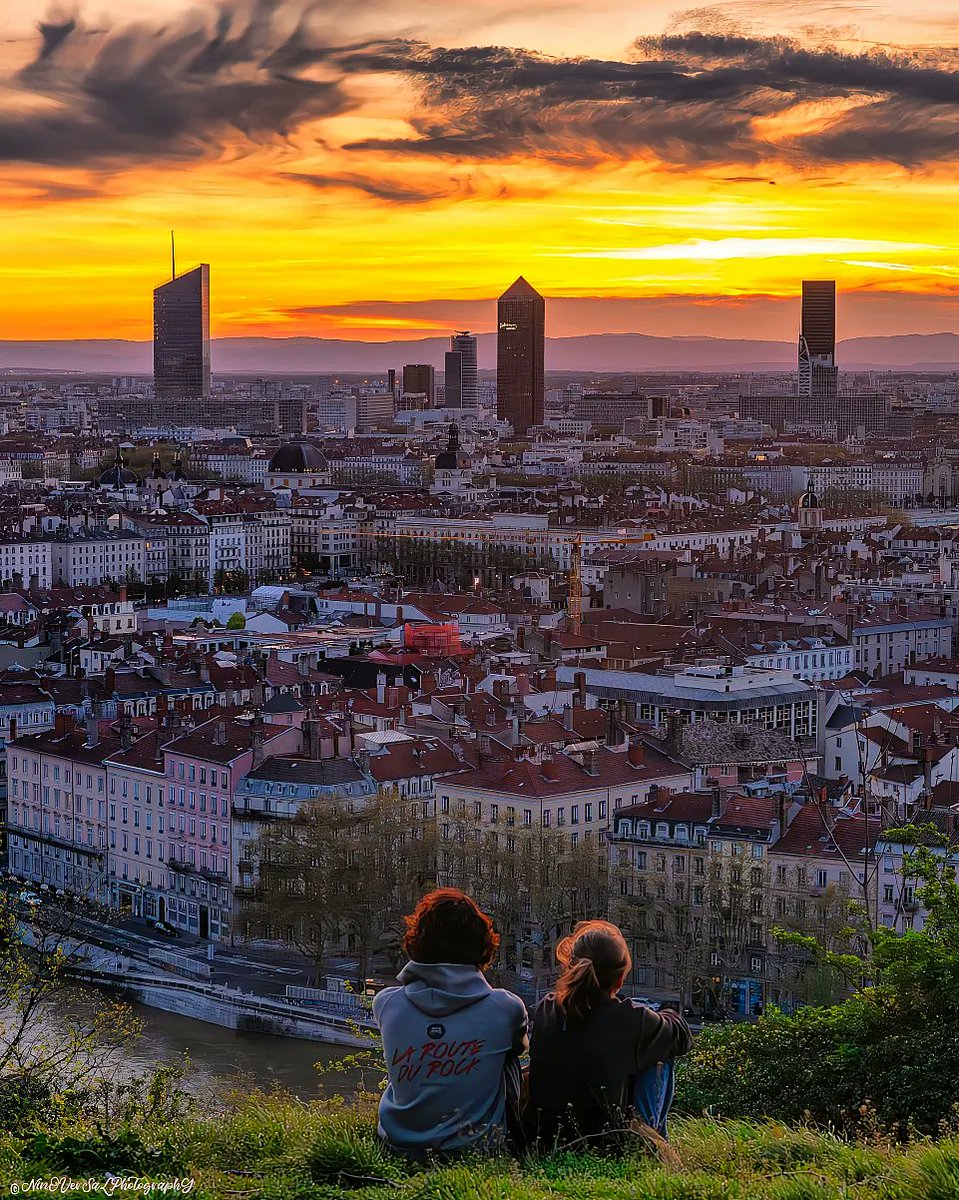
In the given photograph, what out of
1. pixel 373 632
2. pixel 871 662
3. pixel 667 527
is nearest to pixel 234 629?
pixel 373 632

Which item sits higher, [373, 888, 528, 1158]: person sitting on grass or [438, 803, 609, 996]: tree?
[373, 888, 528, 1158]: person sitting on grass

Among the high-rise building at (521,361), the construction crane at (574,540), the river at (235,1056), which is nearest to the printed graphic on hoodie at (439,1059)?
the river at (235,1056)

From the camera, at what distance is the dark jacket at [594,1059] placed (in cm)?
585

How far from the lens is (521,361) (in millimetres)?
196250

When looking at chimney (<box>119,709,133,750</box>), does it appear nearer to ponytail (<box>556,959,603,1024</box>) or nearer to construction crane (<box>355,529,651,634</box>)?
construction crane (<box>355,529,651,634</box>)

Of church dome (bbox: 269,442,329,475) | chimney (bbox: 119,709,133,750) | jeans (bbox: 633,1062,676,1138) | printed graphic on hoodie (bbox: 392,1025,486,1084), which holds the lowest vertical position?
church dome (bbox: 269,442,329,475)

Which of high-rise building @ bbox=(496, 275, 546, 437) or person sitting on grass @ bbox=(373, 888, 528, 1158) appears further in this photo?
high-rise building @ bbox=(496, 275, 546, 437)

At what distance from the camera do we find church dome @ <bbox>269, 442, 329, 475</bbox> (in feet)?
349

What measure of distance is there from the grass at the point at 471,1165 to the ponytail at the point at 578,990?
1.62 ft

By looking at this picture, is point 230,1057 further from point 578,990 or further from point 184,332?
point 184,332

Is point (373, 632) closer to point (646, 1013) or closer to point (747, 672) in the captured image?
point (747, 672)

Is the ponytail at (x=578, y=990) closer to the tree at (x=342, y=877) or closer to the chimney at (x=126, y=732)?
the tree at (x=342, y=877)

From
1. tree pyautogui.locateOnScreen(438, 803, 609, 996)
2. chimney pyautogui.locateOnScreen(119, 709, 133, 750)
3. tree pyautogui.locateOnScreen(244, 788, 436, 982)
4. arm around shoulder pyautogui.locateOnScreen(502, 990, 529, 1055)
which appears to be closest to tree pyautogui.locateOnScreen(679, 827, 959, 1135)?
arm around shoulder pyautogui.locateOnScreen(502, 990, 529, 1055)

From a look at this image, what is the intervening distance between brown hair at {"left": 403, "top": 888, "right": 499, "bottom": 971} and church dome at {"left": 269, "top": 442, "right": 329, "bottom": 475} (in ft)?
328
